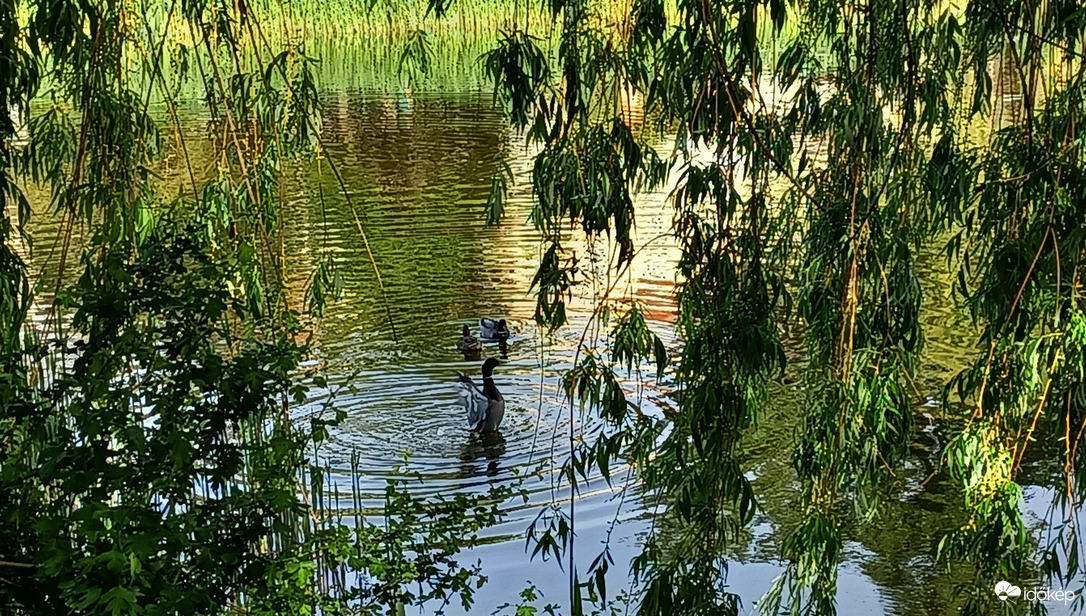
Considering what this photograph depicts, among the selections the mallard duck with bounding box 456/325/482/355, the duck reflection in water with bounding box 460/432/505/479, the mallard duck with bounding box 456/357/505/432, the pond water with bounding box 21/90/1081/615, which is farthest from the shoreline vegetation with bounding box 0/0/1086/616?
the mallard duck with bounding box 456/325/482/355

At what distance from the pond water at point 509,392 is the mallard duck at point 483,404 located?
0.07 meters

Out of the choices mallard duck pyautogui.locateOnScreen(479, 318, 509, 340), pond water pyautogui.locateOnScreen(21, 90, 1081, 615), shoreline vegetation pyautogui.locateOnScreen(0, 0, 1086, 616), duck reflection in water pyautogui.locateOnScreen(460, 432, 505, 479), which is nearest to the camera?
shoreline vegetation pyautogui.locateOnScreen(0, 0, 1086, 616)

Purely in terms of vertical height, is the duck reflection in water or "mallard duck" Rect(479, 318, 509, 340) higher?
"mallard duck" Rect(479, 318, 509, 340)

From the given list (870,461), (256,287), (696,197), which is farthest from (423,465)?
(696,197)

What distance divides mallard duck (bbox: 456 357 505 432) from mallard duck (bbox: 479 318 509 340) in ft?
2.67

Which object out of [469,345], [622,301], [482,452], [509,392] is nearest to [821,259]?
[622,301]

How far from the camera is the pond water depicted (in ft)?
14.7

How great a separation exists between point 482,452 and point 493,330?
4.64 feet

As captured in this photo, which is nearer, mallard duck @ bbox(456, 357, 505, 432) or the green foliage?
the green foliage

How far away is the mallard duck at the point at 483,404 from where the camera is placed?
221 inches

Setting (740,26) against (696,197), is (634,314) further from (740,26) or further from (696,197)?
(740,26)

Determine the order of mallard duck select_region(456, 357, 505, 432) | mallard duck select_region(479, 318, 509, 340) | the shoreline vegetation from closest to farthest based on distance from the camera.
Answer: the shoreline vegetation < mallard duck select_region(456, 357, 505, 432) < mallard duck select_region(479, 318, 509, 340)

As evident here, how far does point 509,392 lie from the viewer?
636 cm

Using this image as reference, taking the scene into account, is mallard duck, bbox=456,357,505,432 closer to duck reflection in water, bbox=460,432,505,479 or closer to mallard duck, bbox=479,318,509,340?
duck reflection in water, bbox=460,432,505,479
